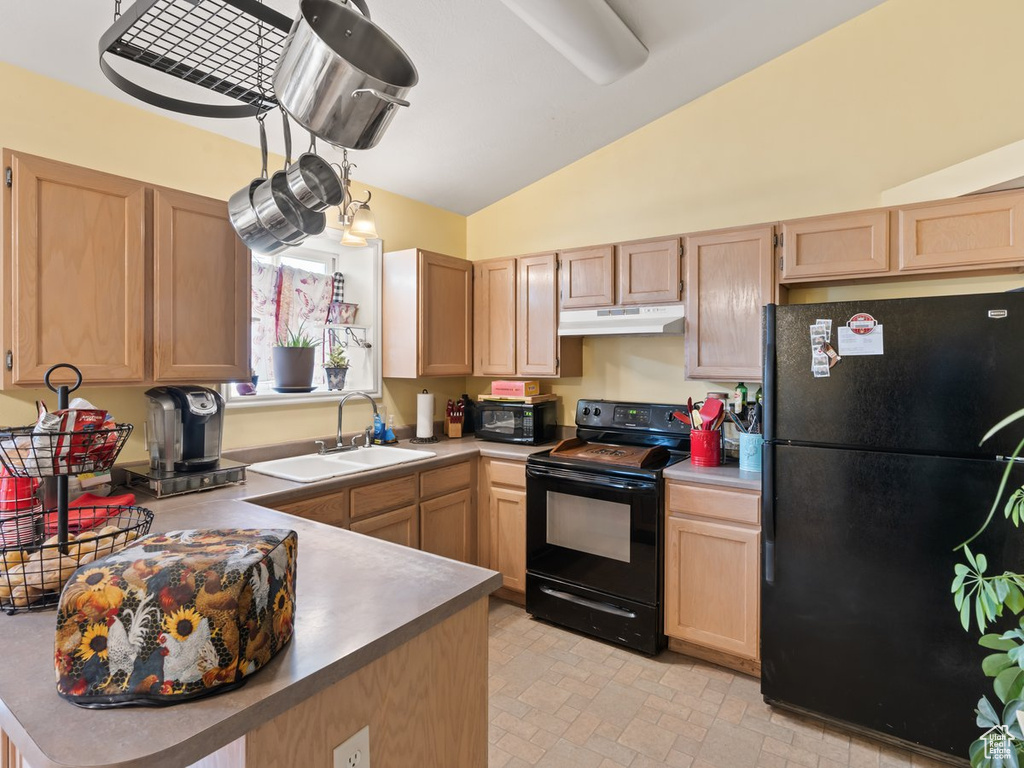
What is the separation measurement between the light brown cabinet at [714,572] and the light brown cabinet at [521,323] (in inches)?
43.1

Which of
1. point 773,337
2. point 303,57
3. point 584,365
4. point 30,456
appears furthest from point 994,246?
point 30,456

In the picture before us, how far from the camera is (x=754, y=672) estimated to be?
2.38m

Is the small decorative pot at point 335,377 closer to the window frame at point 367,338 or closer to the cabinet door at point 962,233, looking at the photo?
the window frame at point 367,338

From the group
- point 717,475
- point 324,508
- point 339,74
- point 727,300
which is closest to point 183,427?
point 324,508

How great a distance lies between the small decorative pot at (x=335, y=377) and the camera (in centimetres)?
302

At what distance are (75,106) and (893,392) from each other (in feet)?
10.4

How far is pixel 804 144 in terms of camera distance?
265cm

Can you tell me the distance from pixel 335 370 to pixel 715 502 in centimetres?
212

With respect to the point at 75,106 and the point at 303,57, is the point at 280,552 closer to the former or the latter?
the point at 303,57

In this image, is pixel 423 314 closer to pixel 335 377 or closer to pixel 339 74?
pixel 335 377

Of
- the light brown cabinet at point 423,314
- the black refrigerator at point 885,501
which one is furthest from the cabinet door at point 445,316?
the black refrigerator at point 885,501

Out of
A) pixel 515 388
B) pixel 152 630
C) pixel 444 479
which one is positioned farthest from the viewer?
pixel 515 388

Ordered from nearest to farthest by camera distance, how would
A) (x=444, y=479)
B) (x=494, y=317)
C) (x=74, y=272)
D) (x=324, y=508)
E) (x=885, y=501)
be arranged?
(x=74, y=272), (x=885, y=501), (x=324, y=508), (x=444, y=479), (x=494, y=317)

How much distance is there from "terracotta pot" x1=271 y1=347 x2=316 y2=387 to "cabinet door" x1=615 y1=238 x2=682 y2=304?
5.54 ft
